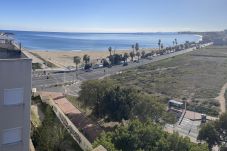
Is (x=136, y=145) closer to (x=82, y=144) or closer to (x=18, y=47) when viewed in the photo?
(x=82, y=144)

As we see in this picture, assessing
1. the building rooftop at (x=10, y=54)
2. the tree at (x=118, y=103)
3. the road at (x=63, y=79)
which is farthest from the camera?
the road at (x=63, y=79)

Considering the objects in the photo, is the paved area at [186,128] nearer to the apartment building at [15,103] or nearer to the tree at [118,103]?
the tree at [118,103]

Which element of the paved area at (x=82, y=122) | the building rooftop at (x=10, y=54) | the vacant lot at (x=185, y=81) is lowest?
the vacant lot at (x=185, y=81)

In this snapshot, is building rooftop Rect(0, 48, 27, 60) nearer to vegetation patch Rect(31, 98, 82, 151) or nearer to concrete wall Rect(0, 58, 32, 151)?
concrete wall Rect(0, 58, 32, 151)

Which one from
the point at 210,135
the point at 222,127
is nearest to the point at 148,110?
the point at 210,135

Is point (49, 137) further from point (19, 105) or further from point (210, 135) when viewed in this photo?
point (210, 135)

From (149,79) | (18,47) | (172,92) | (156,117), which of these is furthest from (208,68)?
(18,47)

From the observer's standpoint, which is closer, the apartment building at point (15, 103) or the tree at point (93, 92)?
the apartment building at point (15, 103)

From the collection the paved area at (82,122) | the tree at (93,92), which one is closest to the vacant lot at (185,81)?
the tree at (93,92)

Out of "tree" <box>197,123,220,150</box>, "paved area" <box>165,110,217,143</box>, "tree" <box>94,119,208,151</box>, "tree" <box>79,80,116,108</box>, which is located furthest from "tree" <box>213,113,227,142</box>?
"tree" <box>79,80,116,108</box>
